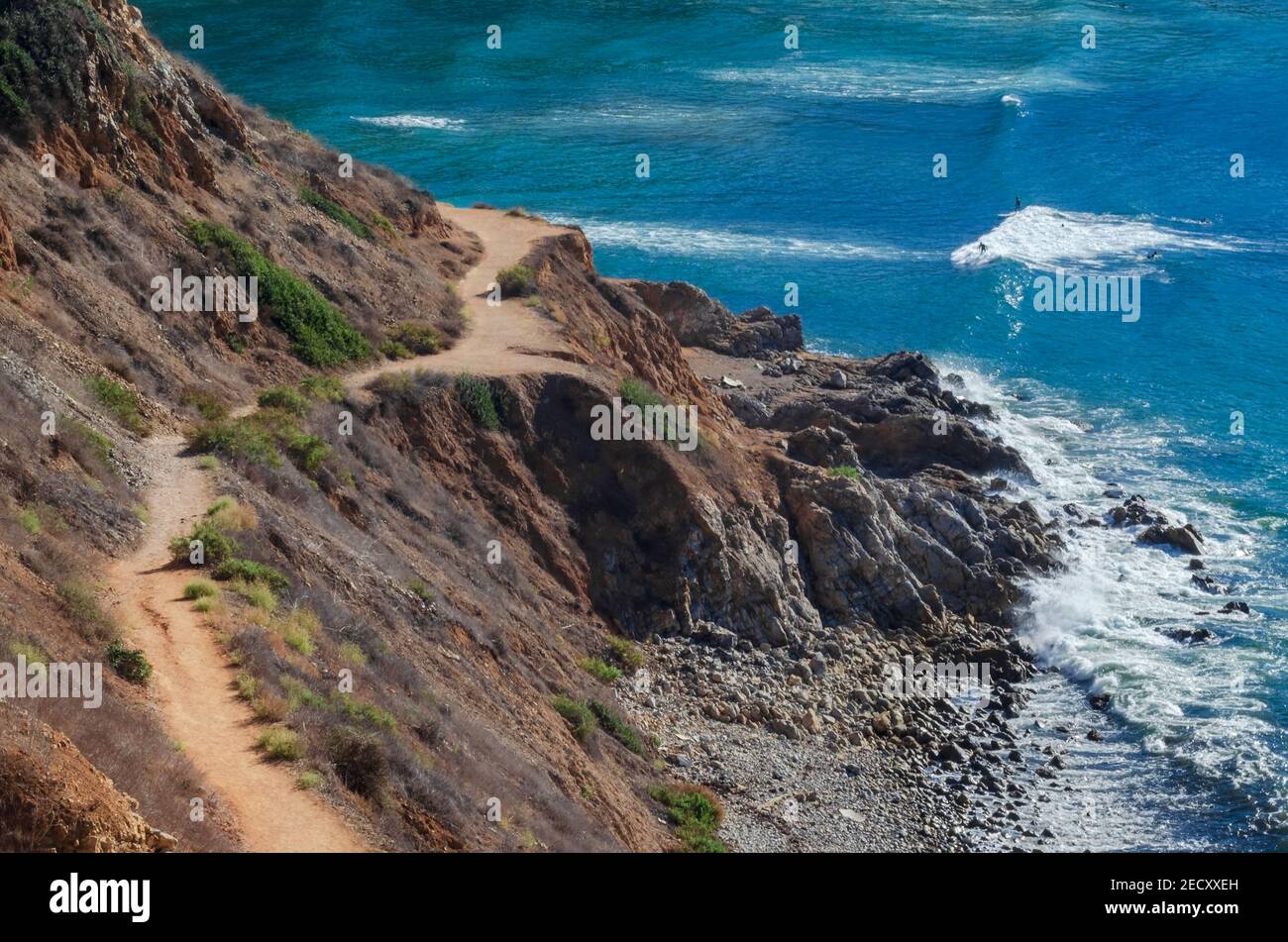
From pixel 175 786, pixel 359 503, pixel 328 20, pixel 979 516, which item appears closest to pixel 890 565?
pixel 979 516

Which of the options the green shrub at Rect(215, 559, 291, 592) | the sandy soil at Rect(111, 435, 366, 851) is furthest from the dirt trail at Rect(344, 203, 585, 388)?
the sandy soil at Rect(111, 435, 366, 851)

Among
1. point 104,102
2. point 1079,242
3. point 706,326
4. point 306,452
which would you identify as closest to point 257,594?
point 306,452

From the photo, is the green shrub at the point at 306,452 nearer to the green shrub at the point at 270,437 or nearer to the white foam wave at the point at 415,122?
the green shrub at the point at 270,437

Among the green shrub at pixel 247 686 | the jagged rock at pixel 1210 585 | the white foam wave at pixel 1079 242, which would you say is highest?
the white foam wave at pixel 1079 242

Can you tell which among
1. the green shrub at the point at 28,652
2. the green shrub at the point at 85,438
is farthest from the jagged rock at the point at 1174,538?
the green shrub at the point at 28,652

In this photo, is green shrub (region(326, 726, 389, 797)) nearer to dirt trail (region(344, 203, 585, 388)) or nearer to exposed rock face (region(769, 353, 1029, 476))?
dirt trail (region(344, 203, 585, 388))

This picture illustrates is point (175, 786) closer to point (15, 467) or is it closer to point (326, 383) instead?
point (15, 467)

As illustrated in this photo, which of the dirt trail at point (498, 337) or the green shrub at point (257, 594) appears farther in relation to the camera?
the dirt trail at point (498, 337)

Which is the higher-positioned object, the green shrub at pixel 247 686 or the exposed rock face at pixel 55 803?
the exposed rock face at pixel 55 803
